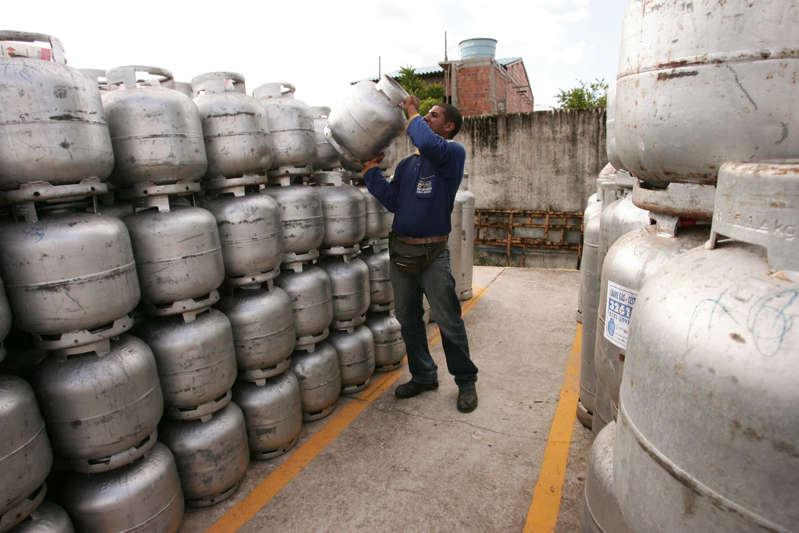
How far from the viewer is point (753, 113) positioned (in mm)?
1417

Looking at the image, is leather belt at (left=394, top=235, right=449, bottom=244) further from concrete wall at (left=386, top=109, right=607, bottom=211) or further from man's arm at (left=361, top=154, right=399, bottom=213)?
concrete wall at (left=386, top=109, right=607, bottom=211)

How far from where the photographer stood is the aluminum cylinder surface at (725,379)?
0.92 m

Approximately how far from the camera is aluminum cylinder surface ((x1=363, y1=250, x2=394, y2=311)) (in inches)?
157

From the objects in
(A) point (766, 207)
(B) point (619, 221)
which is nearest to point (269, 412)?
(B) point (619, 221)

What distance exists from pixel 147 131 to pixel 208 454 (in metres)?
1.76

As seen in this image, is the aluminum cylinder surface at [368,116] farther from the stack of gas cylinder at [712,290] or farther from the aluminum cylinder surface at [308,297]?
the stack of gas cylinder at [712,290]

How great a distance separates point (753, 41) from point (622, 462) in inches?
51.1

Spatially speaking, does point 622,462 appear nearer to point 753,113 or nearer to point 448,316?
point 753,113

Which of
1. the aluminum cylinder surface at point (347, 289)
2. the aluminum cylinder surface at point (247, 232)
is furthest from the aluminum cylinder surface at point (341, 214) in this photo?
the aluminum cylinder surface at point (247, 232)

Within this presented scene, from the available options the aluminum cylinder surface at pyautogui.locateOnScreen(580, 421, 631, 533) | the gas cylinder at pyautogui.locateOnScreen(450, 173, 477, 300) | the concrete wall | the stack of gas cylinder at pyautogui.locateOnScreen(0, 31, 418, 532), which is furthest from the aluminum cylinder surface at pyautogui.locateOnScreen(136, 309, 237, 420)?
the concrete wall

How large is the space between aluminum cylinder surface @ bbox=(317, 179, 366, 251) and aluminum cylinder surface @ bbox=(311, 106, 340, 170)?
0.20 m

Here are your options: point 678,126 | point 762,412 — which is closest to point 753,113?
point 678,126

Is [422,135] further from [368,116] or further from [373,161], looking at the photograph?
[373,161]

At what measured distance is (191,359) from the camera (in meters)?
2.52
